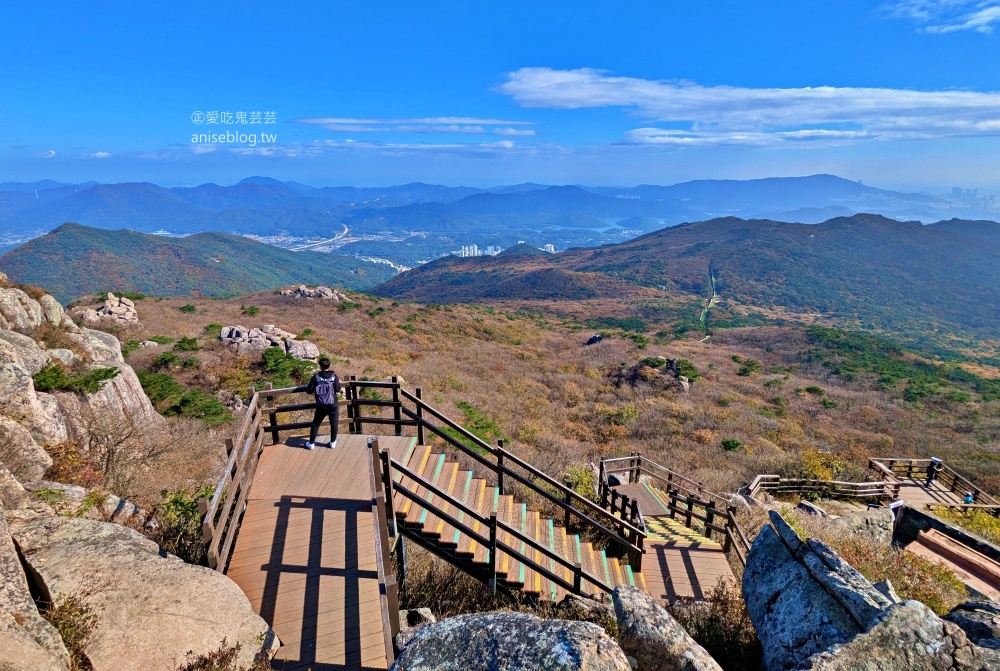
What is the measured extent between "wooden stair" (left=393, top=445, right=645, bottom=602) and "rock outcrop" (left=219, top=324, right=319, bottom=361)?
51.1ft

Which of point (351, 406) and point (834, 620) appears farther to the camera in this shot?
point (351, 406)

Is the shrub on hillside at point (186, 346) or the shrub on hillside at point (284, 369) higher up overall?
the shrub on hillside at point (186, 346)

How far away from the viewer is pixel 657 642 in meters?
4.25

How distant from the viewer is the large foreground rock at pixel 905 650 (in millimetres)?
3705

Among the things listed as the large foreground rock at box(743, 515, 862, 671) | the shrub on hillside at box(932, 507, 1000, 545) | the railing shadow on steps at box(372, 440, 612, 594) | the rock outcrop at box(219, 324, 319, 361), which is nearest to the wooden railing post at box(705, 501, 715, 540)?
the railing shadow on steps at box(372, 440, 612, 594)

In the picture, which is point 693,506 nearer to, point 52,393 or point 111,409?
point 111,409

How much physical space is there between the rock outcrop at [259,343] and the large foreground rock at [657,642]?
19.7m

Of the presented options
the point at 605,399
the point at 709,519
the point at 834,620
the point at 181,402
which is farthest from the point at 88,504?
the point at 605,399

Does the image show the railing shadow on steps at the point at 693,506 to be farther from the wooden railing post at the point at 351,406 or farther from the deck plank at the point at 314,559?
the wooden railing post at the point at 351,406

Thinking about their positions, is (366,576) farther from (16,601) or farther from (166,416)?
(166,416)

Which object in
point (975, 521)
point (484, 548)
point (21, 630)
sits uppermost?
point (21, 630)

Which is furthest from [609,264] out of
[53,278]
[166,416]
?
[53,278]

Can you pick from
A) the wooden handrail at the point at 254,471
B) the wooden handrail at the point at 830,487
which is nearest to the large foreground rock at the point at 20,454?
the wooden handrail at the point at 254,471

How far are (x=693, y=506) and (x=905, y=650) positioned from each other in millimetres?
8166
